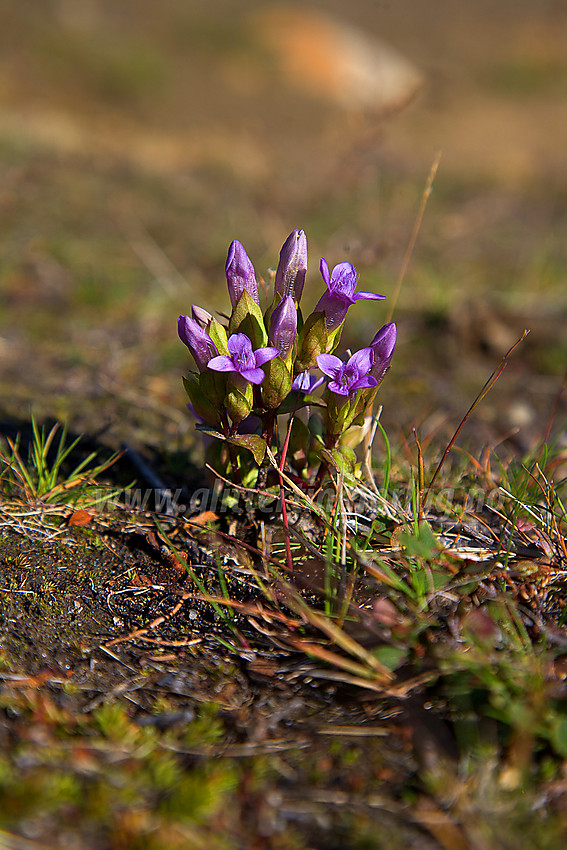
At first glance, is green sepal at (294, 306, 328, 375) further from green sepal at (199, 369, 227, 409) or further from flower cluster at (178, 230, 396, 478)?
green sepal at (199, 369, 227, 409)

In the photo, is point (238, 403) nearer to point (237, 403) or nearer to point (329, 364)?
point (237, 403)

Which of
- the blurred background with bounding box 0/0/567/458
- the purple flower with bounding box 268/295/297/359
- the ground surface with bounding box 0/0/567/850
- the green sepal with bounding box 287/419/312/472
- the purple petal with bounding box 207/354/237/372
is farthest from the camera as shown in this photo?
the blurred background with bounding box 0/0/567/458

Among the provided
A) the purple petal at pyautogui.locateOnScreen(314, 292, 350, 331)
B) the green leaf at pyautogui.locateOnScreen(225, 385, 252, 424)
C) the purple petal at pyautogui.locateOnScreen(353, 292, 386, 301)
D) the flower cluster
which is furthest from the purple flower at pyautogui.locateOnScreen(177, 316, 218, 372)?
the purple petal at pyautogui.locateOnScreen(353, 292, 386, 301)

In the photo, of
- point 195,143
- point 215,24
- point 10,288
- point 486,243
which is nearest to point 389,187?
point 486,243

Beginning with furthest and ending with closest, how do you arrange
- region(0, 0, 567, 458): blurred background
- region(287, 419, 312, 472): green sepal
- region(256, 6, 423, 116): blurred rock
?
region(256, 6, 423, 116): blurred rock < region(0, 0, 567, 458): blurred background < region(287, 419, 312, 472): green sepal

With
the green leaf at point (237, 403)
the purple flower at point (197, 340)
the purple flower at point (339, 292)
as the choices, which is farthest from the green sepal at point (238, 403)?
the purple flower at point (339, 292)

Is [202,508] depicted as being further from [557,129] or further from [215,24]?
[215,24]

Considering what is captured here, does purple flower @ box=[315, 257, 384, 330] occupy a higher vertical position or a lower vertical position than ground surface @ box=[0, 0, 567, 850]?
higher
